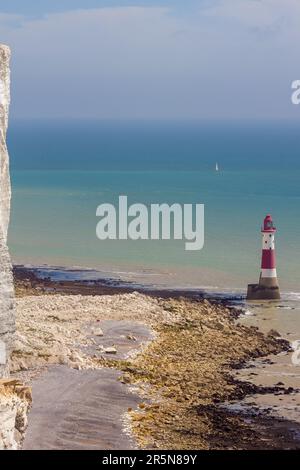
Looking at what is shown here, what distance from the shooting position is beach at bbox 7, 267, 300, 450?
2334cm

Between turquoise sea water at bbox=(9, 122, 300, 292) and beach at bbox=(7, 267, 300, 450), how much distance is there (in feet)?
40.1

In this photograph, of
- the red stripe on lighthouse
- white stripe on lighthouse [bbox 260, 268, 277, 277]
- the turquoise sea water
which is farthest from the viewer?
the turquoise sea water

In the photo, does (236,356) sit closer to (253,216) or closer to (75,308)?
(75,308)

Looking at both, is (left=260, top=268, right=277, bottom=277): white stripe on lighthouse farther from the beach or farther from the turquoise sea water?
the beach

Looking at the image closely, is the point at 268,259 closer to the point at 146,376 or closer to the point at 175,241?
the point at 146,376

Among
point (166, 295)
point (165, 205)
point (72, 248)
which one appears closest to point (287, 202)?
point (165, 205)

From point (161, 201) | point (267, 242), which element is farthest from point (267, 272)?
point (161, 201)

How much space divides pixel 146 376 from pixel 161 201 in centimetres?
6175

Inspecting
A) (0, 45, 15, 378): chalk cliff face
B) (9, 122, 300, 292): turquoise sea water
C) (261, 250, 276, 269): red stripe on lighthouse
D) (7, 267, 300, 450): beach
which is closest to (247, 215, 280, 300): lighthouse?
(261, 250, 276, 269): red stripe on lighthouse

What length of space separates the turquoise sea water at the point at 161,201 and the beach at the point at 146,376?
12233 mm

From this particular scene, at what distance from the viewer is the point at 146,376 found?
91.8 feet

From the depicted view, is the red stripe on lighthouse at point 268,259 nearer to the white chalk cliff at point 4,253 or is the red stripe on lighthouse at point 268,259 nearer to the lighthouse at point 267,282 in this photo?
the lighthouse at point 267,282

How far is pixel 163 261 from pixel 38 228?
57.0 feet

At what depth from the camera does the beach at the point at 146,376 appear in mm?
23344
